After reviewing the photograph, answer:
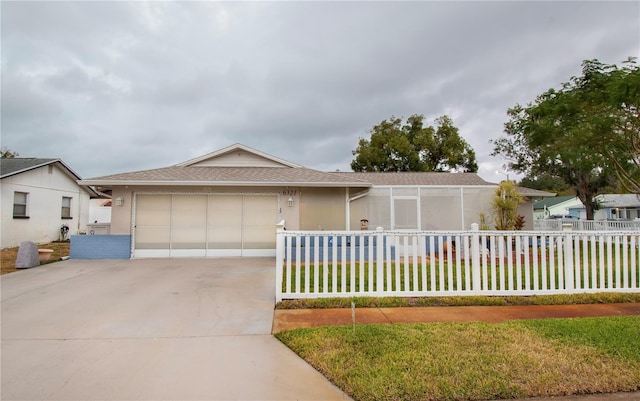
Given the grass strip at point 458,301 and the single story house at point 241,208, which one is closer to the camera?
the grass strip at point 458,301

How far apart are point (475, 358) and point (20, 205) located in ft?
63.0

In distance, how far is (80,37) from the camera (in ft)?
32.3

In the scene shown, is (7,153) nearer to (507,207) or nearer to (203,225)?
(203,225)

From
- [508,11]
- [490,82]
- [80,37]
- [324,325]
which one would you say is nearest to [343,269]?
[324,325]

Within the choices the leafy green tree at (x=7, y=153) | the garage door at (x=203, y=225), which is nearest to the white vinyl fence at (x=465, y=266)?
the garage door at (x=203, y=225)

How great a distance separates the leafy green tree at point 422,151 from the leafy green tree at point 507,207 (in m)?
17.3

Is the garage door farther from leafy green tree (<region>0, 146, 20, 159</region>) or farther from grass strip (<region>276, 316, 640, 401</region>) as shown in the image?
leafy green tree (<region>0, 146, 20, 159</region>)

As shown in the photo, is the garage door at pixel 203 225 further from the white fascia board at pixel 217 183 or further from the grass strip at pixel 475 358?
the grass strip at pixel 475 358

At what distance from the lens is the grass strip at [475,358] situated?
2705 millimetres

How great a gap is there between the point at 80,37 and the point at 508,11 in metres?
12.5

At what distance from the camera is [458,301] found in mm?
5395

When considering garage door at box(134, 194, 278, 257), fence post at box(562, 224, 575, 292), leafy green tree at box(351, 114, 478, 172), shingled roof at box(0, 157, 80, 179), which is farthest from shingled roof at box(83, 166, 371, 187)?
leafy green tree at box(351, 114, 478, 172)

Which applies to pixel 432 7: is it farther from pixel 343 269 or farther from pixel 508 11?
pixel 343 269

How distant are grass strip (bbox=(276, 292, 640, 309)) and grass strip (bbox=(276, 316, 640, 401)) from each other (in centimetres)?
108
